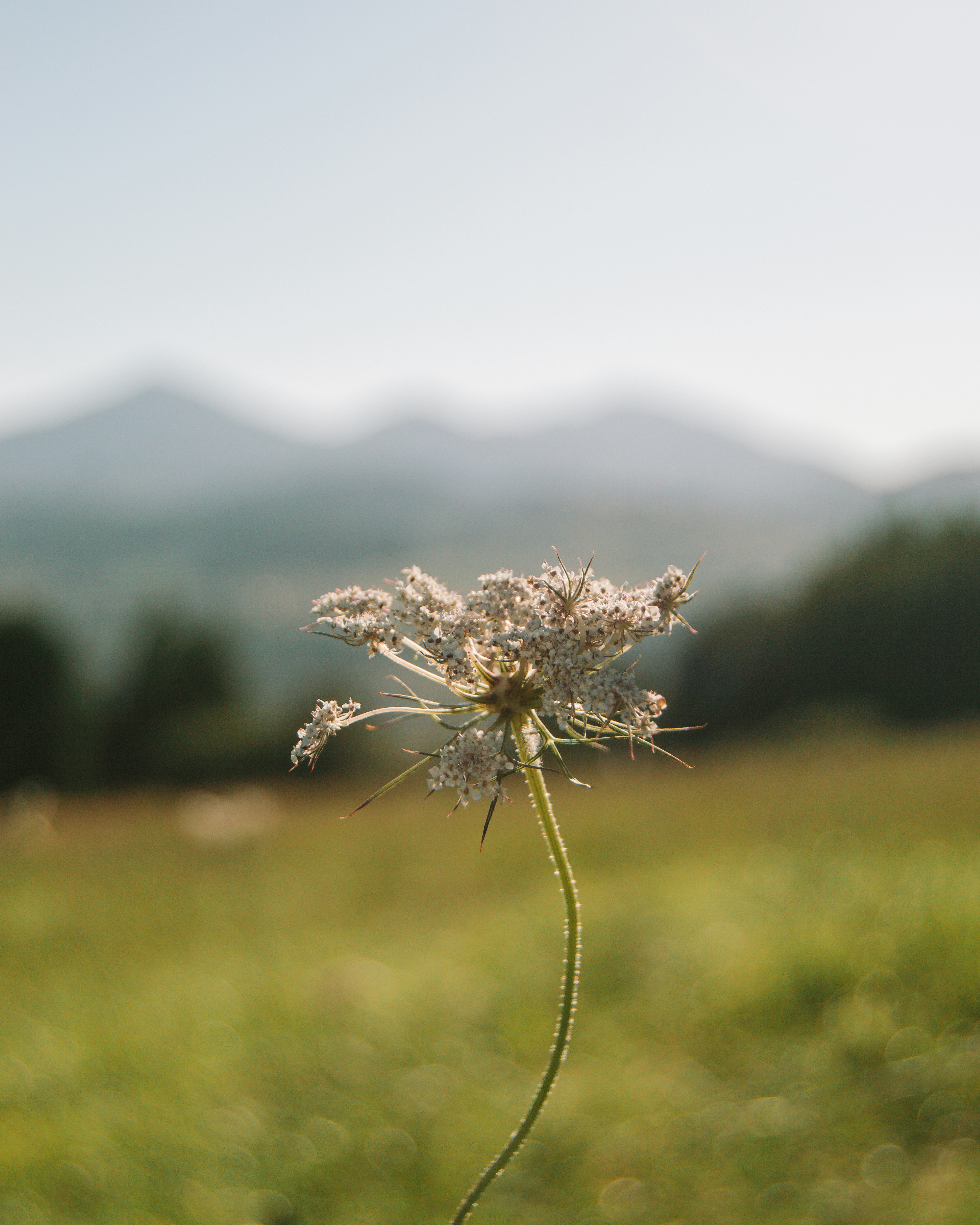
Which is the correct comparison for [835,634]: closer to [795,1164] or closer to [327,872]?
[327,872]

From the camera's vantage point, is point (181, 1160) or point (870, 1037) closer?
point (181, 1160)

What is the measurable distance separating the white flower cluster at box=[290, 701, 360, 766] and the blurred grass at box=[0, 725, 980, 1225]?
14.4ft

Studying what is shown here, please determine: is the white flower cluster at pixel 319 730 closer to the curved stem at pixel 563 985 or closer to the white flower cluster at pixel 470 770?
the white flower cluster at pixel 470 770

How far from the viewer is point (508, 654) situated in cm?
228

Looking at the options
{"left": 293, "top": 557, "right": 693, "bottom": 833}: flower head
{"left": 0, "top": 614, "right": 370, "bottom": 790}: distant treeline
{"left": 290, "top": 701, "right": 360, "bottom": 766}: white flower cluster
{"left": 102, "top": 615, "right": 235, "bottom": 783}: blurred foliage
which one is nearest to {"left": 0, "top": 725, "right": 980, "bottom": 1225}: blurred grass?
{"left": 293, "top": 557, "right": 693, "bottom": 833}: flower head

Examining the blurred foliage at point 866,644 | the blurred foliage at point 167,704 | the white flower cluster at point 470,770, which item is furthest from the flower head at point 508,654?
the blurred foliage at point 167,704

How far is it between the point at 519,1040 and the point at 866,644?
3070 cm

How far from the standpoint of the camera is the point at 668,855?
56.0 ft

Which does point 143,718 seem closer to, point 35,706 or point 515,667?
point 35,706

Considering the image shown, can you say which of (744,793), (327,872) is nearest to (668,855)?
(744,793)

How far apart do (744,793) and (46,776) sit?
40181mm

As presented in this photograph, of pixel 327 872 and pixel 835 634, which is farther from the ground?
pixel 835 634

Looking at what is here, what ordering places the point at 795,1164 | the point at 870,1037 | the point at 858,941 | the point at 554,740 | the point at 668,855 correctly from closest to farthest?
the point at 554,740, the point at 795,1164, the point at 870,1037, the point at 858,941, the point at 668,855

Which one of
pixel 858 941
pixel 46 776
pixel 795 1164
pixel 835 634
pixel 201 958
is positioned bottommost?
pixel 46 776
